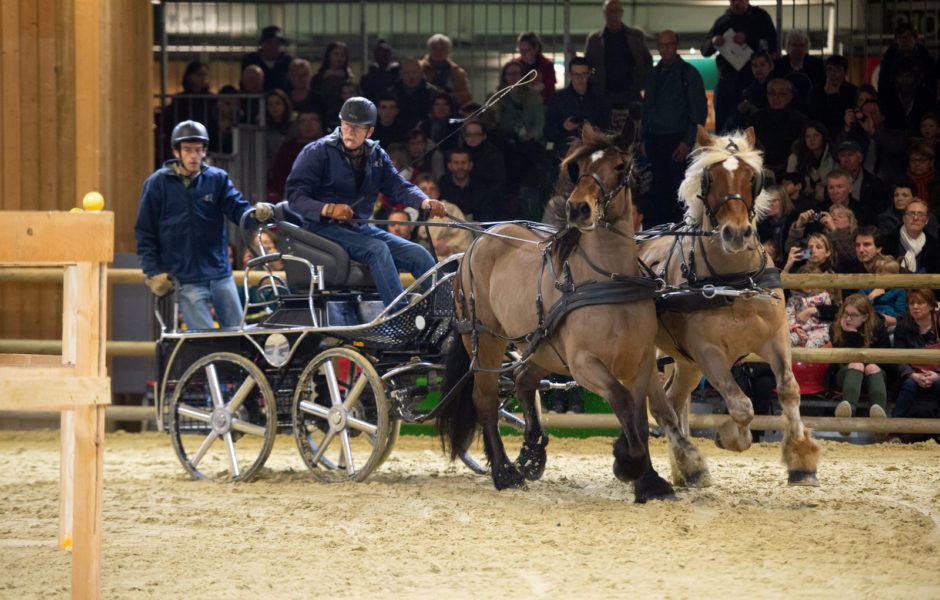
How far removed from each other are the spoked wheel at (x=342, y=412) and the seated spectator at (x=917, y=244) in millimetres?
4192

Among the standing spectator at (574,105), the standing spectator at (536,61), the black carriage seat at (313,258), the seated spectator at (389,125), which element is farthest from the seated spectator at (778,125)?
the black carriage seat at (313,258)

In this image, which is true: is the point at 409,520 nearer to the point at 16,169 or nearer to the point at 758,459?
the point at 758,459

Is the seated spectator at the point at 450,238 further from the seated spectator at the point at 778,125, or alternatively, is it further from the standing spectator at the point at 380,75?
the seated spectator at the point at 778,125

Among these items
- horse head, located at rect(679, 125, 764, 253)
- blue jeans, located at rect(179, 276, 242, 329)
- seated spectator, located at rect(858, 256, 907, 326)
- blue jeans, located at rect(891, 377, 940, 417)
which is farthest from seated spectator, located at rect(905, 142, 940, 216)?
blue jeans, located at rect(179, 276, 242, 329)

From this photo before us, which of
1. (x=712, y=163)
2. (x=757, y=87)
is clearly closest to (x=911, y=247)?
(x=757, y=87)

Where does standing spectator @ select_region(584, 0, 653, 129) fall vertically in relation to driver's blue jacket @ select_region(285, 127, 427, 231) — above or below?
above

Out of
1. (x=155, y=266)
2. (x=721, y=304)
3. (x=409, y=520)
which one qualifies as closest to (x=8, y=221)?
(x=409, y=520)

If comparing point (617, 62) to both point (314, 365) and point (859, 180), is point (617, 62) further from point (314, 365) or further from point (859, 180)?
point (314, 365)

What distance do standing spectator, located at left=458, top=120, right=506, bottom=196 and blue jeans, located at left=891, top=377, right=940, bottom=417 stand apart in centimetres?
364

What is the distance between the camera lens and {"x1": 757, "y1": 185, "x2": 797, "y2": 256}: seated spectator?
8.74 m

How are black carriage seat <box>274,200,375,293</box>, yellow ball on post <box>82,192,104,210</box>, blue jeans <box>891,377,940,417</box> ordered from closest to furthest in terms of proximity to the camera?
1. yellow ball on post <box>82,192,104,210</box>
2. black carriage seat <box>274,200,375,293</box>
3. blue jeans <box>891,377,940,417</box>

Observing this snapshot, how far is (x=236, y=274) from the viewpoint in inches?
323

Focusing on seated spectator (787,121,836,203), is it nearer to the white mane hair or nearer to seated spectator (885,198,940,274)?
seated spectator (885,198,940,274)

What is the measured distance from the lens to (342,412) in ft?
20.8
